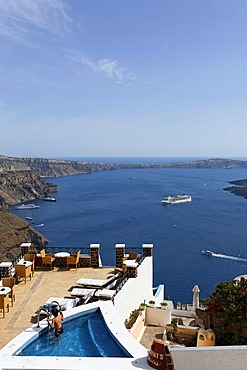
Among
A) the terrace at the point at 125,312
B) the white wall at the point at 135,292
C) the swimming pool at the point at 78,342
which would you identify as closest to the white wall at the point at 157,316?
the terrace at the point at 125,312

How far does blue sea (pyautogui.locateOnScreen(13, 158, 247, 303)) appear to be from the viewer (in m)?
34.5

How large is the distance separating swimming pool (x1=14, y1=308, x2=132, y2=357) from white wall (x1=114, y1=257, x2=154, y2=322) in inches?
61.6

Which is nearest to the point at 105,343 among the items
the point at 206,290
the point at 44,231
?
the point at 206,290

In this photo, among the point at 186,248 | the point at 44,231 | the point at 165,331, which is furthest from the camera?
the point at 44,231

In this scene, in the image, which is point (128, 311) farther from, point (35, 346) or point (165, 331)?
point (35, 346)

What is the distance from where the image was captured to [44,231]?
5356cm

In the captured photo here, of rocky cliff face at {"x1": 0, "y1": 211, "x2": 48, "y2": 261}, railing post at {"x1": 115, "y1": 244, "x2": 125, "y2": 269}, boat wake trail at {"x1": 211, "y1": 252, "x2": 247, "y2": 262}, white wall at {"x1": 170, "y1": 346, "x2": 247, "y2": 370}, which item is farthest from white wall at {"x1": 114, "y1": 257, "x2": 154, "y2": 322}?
rocky cliff face at {"x1": 0, "y1": 211, "x2": 48, "y2": 261}

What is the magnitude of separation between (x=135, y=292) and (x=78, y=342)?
3804 millimetres

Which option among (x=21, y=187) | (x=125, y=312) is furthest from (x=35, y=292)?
(x=21, y=187)

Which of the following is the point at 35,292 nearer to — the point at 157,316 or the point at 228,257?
the point at 157,316

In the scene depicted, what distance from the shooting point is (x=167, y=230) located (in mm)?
52188

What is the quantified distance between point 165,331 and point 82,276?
9.12 feet

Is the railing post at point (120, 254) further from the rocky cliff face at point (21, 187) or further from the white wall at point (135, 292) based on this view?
the rocky cliff face at point (21, 187)

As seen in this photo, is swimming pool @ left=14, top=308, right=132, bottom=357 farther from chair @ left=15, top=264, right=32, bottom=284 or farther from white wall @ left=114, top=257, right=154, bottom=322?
chair @ left=15, top=264, right=32, bottom=284
